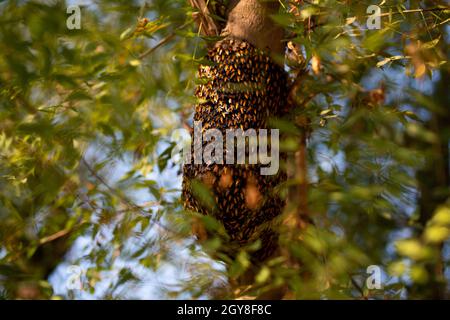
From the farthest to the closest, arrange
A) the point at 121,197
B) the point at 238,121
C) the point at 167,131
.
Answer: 1. the point at 167,131
2. the point at 121,197
3. the point at 238,121

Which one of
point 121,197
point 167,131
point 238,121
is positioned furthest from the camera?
point 167,131

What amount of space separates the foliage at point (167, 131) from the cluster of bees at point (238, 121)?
7cm

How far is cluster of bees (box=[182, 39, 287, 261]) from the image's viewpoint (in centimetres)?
129

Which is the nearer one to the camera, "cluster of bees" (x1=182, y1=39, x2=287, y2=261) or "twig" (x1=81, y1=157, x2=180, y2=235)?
"cluster of bees" (x1=182, y1=39, x2=287, y2=261)

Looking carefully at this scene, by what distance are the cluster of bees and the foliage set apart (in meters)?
0.07

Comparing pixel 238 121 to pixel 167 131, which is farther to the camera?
pixel 167 131

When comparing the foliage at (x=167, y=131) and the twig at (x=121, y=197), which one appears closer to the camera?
the foliage at (x=167, y=131)

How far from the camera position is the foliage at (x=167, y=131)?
107 cm

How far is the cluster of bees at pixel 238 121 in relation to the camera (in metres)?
1.29

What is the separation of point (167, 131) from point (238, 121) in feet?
1.94

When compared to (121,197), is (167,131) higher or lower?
higher

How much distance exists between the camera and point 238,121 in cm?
129

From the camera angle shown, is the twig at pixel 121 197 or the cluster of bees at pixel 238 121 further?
the twig at pixel 121 197
